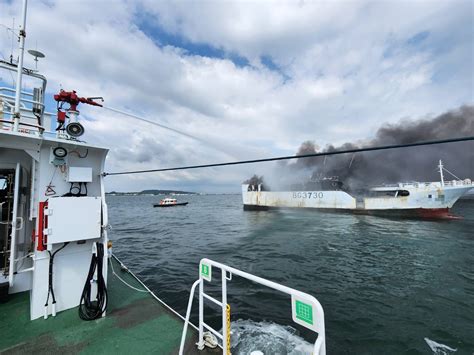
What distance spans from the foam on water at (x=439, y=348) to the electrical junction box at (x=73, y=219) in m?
7.05

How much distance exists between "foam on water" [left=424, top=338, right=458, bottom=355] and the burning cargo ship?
2850 centimetres

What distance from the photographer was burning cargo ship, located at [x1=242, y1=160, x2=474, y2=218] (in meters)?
25.8

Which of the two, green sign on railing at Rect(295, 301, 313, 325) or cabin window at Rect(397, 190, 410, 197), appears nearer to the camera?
green sign on railing at Rect(295, 301, 313, 325)

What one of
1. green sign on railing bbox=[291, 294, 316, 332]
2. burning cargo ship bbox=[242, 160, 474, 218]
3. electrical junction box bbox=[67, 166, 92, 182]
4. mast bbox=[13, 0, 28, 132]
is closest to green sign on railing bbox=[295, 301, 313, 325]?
green sign on railing bbox=[291, 294, 316, 332]

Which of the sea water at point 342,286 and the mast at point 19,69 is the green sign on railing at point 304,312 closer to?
the sea water at point 342,286

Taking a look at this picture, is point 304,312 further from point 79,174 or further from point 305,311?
point 79,174

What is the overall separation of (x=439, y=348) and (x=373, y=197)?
29.9 metres

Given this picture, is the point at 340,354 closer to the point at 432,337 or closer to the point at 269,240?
the point at 432,337

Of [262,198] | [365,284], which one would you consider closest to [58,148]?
[365,284]

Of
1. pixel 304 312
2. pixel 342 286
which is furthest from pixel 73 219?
pixel 342 286

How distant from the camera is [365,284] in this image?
7566 millimetres

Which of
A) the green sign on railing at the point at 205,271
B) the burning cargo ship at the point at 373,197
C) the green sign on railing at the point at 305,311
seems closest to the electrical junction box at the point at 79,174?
the green sign on railing at the point at 205,271

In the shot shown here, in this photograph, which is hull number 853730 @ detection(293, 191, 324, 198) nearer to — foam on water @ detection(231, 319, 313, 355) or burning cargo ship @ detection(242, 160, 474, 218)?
burning cargo ship @ detection(242, 160, 474, 218)

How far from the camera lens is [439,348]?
4.45m
